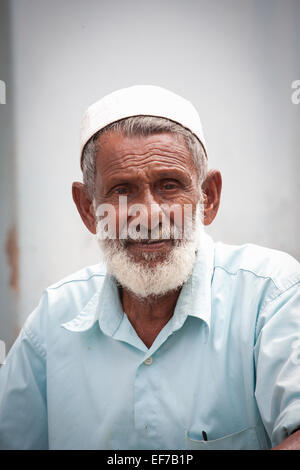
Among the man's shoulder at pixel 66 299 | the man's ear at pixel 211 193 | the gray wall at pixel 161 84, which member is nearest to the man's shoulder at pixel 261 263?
the man's ear at pixel 211 193

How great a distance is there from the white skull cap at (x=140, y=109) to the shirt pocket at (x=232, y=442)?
0.95 meters

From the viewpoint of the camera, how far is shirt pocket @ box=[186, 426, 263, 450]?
4.02 ft

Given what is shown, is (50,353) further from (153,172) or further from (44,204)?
(44,204)

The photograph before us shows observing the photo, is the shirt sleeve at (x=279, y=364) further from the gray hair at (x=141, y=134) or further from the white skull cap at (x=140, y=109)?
the white skull cap at (x=140, y=109)

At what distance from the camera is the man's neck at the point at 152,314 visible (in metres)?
1.47

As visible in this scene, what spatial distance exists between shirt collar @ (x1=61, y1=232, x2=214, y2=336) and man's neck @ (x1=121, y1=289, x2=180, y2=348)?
0.22 ft

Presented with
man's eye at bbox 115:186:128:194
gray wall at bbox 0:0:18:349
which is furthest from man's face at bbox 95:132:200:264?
gray wall at bbox 0:0:18:349

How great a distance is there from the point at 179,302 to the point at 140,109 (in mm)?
653

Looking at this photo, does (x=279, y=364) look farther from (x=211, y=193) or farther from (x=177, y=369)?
(x=211, y=193)

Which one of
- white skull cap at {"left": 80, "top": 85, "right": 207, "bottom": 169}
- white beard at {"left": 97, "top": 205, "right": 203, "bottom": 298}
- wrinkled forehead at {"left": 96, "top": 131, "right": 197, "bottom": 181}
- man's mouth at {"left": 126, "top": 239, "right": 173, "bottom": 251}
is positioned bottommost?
white beard at {"left": 97, "top": 205, "right": 203, "bottom": 298}

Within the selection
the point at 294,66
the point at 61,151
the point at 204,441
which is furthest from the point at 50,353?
the point at 294,66

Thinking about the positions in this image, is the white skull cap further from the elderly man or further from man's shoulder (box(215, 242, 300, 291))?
man's shoulder (box(215, 242, 300, 291))

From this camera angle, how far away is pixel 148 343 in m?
1.45

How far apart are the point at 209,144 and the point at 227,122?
146 millimetres
